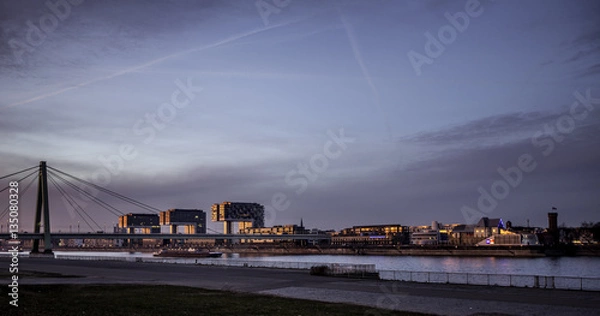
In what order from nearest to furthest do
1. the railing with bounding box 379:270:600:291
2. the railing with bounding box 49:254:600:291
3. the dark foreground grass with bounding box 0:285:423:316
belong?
the dark foreground grass with bounding box 0:285:423:316 → the railing with bounding box 49:254:600:291 → the railing with bounding box 379:270:600:291

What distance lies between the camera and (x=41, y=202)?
431ft

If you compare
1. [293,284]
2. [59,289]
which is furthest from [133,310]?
[293,284]

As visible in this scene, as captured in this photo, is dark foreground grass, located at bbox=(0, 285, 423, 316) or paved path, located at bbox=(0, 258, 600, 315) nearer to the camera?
dark foreground grass, located at bbox=(0, 285, 423, 316)

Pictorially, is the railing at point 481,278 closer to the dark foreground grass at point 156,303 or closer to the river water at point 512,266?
the dark foreground grass at point 156,303

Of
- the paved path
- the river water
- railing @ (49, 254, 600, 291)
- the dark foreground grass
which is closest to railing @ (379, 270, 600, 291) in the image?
railing @ (49, 254, 600, 291)

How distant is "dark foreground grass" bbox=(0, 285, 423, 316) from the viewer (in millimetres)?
24797

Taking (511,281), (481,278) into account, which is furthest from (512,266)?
(511,281)

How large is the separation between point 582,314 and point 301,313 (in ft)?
41.0

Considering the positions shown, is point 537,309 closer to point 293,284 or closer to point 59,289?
point 293,284

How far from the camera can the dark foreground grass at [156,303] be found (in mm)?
24797

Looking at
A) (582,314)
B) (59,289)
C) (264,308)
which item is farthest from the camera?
(59,289)

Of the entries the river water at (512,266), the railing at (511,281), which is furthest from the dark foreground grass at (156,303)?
the river water at (512,266)

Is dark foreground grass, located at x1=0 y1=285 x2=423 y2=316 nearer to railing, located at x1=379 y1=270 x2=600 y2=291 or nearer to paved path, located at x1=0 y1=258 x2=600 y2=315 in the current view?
paved path, located at x1=0 y1=258 x2=600 y2=315

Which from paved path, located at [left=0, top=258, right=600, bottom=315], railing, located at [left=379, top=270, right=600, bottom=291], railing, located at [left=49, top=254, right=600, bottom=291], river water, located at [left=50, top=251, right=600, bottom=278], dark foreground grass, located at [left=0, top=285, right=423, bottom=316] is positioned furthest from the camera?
river water, located at [left=50, top=251, right=600, bottom=278]
